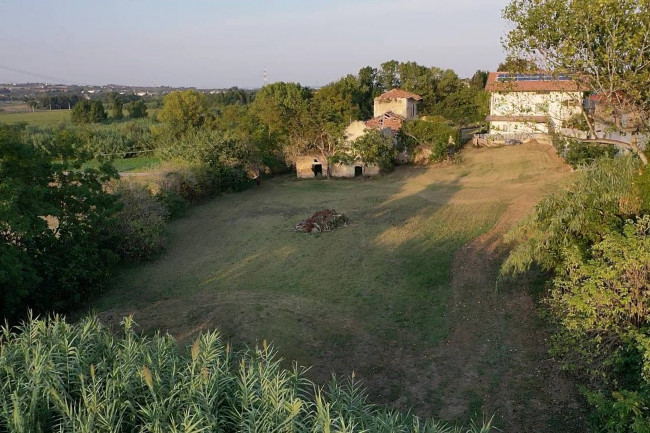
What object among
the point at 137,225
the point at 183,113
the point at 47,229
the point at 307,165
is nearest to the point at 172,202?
the point at 137,225

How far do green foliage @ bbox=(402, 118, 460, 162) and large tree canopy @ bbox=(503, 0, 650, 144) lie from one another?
77.6 feet

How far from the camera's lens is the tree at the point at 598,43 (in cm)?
1259

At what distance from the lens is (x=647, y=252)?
959cm

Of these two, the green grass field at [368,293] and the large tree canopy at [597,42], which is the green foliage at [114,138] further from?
the large tree canopy at [597,42]

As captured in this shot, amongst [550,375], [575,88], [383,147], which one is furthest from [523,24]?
[383,147]

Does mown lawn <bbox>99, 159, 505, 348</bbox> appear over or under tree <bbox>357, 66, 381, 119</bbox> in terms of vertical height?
under

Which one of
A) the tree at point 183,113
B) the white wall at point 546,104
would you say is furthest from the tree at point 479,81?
the white wall at point 546,104

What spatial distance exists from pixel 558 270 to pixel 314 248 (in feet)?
33.0

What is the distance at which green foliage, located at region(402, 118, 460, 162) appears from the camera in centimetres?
3822

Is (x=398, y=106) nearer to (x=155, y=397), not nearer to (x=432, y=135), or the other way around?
(x=432, y=135)

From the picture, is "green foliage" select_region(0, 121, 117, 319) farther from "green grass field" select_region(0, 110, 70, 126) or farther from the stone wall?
"green grass field" select_region(0, 110, 70, 126)

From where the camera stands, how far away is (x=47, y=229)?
15922 millimetres

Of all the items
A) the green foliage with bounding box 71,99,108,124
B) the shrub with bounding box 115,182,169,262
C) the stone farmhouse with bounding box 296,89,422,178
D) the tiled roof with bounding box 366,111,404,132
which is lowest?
the shrub with bounding box 115,182,169,262

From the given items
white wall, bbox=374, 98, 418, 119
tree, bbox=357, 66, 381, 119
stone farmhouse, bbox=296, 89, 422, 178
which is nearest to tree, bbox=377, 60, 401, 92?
tree, bbox=357, 66, 381, 119
